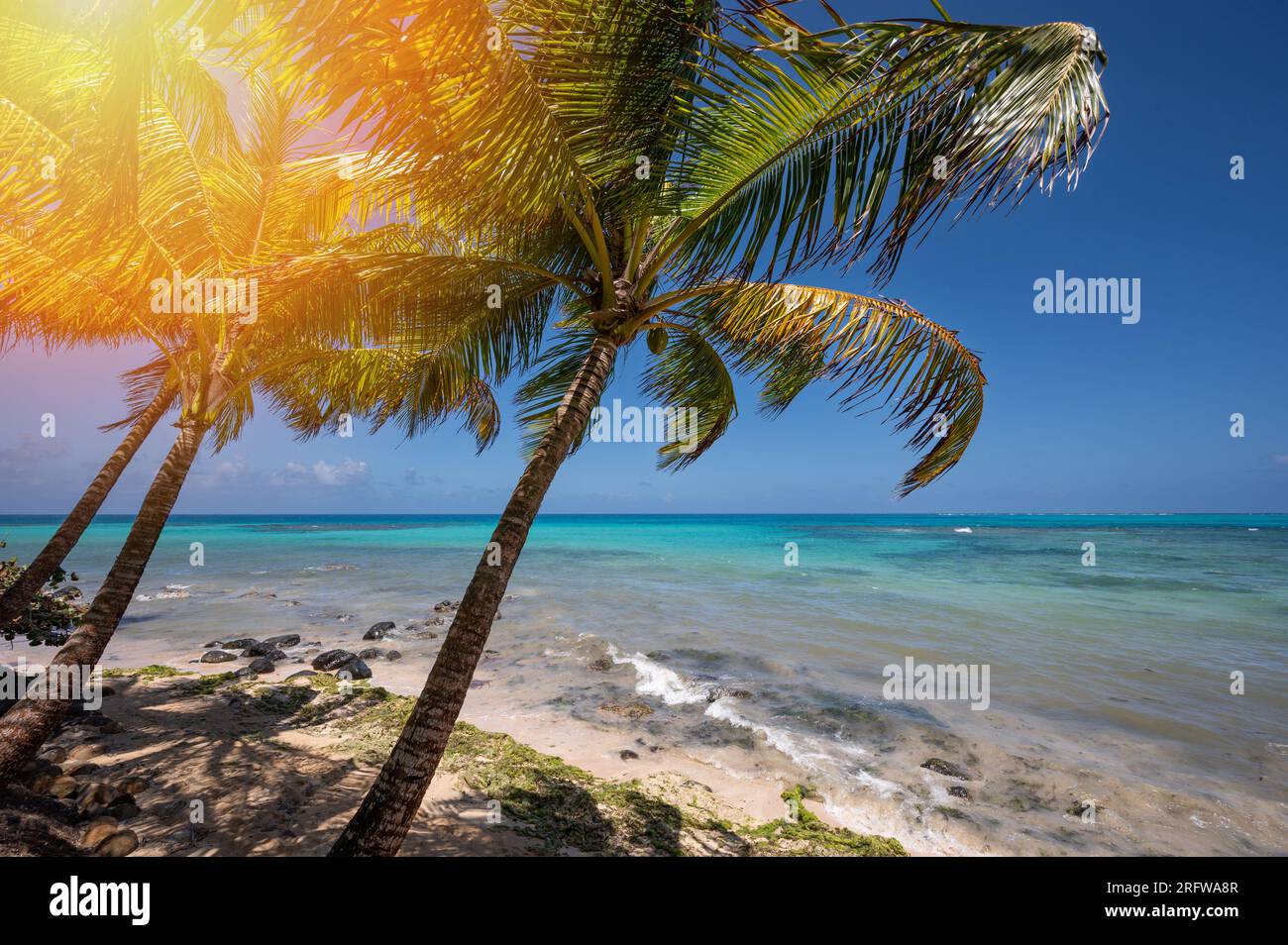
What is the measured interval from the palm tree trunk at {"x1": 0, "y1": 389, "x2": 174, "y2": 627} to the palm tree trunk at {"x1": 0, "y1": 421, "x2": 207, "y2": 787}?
146 centimetres

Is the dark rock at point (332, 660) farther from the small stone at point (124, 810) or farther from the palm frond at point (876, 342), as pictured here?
the palm frond at point (876, 342)

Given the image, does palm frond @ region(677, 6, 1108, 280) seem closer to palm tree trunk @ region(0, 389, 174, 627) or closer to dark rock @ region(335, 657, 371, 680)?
palm tree trunk @ region(0, 389, 174, 627)

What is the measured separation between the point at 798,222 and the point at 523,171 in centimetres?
172

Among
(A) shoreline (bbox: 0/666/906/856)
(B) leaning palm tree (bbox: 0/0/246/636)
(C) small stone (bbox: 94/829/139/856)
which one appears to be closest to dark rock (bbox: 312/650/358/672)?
(A) shoreline (bbox: 0/666/906/856)

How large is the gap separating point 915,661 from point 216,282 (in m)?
12.3

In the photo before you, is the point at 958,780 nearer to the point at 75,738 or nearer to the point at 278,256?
the point at 278,256

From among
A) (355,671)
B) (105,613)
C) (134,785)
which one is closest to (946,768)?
(134,785)

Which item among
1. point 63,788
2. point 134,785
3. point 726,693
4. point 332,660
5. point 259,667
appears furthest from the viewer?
point 332,660

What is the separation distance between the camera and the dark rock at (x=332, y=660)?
945 centimetres

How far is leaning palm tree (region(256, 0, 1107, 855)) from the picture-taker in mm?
2203

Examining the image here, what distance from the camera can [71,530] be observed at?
632 cm

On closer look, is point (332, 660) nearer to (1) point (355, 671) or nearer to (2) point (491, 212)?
(1) point (355, 671)

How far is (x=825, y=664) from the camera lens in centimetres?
1015

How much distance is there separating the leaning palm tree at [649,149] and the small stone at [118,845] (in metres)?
2.36
